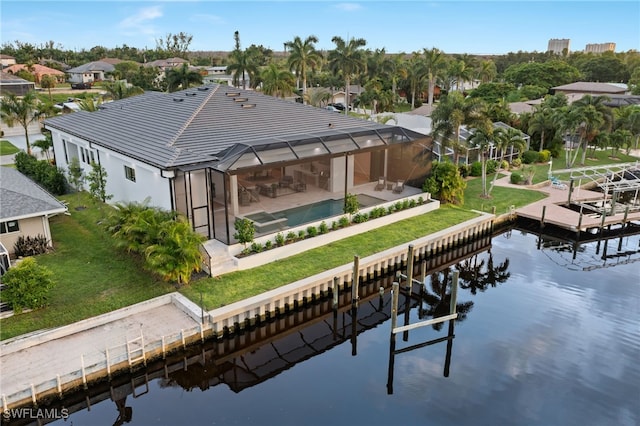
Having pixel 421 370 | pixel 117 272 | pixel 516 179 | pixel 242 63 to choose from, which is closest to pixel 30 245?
pixel 117 272

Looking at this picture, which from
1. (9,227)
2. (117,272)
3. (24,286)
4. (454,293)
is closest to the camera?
(24,286)

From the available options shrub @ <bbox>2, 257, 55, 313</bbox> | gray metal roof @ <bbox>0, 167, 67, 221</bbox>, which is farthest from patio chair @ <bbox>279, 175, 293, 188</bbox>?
shrub @ <bbox>2, 257, 55, 313</bbox>

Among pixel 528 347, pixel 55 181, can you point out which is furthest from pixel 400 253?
pixel 55 181

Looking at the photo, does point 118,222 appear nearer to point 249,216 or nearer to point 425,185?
point 249,216

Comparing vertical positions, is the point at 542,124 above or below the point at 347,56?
below

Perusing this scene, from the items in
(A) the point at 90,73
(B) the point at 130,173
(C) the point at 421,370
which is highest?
(A) the point at 90,73

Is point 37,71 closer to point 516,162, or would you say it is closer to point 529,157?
point 516,162

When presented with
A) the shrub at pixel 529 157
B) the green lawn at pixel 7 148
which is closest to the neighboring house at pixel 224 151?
the green lawn at pixel 7 148
